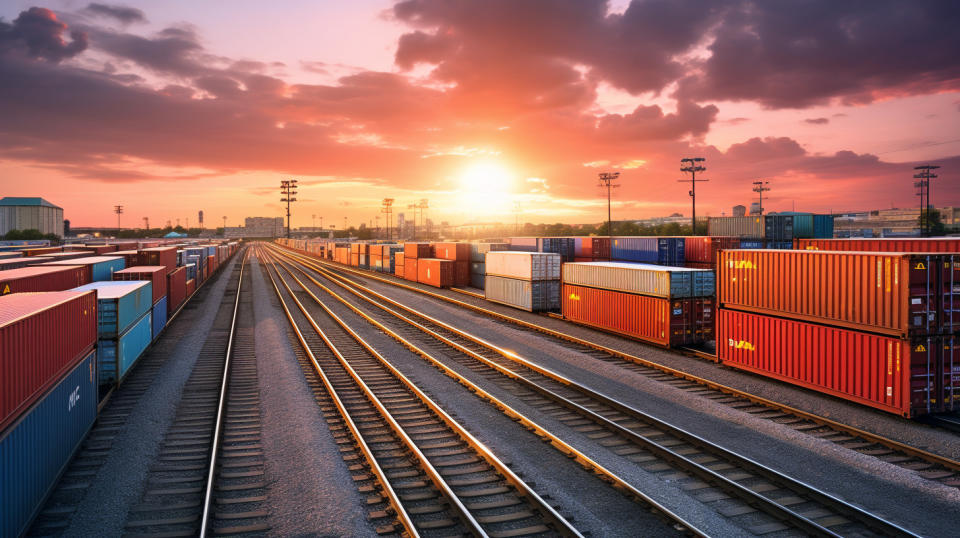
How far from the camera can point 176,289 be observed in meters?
36.6

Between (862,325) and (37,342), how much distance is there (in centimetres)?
2077

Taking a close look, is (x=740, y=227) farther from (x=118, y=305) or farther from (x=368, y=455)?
(x=118, y=305)

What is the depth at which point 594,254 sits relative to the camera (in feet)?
134

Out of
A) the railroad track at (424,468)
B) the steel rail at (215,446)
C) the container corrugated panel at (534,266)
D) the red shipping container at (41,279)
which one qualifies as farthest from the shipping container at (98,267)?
the container corrugated panel at (534,266)

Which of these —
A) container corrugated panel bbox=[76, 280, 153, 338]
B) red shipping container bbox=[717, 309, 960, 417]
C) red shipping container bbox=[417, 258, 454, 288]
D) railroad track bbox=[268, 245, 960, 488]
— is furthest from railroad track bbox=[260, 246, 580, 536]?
red shipping container bbox=[417, 258, 454, 288]

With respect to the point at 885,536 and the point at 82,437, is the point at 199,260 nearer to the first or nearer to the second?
the point at 82,437

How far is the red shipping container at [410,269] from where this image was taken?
61.6 meters

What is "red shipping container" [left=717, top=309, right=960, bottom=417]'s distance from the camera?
14281mm

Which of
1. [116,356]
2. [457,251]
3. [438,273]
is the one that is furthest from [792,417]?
[457,251]

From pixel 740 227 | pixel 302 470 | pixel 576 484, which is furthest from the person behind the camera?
pixel 740 227

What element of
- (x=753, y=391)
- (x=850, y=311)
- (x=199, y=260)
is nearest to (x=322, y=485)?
(x=753, y=391)

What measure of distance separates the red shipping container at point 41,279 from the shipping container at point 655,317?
24.6m

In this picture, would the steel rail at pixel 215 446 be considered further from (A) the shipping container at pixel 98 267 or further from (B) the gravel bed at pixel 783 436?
(B) the gravel bed at pixel 783 436

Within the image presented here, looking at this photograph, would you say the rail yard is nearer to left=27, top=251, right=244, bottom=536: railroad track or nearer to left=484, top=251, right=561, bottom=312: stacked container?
left=27, top=251, right=244, bottom=536: railroad track
